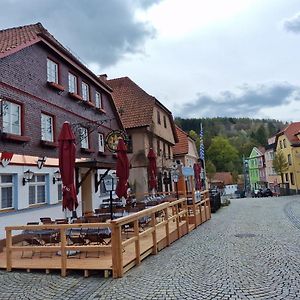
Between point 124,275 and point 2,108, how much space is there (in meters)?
6.83

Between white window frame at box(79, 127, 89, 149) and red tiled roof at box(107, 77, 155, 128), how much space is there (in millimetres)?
7365

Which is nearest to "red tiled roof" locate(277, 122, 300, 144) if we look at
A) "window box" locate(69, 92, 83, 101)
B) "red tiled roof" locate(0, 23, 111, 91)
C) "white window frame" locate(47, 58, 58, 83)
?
"window box" locate(69, 92, 83, 101)

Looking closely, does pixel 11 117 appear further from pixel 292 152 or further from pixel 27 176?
pixel 292 152

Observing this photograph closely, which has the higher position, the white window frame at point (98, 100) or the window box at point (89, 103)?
the white window frame at point (98, 100)

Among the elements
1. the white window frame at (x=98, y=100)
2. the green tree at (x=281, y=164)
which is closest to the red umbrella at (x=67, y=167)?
the white window frame at (x=98, y=100)

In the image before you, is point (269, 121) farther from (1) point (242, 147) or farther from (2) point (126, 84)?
(2) point (126, 84)

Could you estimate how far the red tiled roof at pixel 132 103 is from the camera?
995 inches

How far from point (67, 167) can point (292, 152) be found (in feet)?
141

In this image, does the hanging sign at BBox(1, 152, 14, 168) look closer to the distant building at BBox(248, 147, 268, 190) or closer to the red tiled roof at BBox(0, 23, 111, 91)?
the red tiled roof at BBox(0, 23, 111, 91)

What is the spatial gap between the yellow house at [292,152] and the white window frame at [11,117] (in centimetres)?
4009

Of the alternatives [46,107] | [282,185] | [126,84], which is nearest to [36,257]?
[46,107]

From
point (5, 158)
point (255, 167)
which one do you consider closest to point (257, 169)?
point (255, 167)

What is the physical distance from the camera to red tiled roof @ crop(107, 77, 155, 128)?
25266 mm

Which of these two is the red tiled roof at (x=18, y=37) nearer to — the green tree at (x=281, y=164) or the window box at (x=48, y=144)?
the window box at (x=48, y=144)
